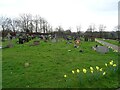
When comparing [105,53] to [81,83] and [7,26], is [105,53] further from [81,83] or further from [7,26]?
[7,26]

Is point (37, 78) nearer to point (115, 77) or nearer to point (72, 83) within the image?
point (72, 83)

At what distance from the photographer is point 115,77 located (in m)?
6.96

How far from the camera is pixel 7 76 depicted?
7.45m

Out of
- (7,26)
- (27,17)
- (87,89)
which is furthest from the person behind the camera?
(27,17)

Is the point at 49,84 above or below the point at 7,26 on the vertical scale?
below

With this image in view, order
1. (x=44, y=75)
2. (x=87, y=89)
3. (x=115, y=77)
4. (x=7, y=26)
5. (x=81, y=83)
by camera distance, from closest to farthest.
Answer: (x=87, y=89) → (x=81, y=83) → (x=115, y=77) → (x=44, y=75) → (x=7, y=26)

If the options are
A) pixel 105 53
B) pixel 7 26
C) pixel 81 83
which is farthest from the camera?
pixel 7 26

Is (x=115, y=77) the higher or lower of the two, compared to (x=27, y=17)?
lower

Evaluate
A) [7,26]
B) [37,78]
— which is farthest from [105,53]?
[7,26]

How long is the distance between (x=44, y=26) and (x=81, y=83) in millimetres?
71548

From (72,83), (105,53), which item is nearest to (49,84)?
(72,83)

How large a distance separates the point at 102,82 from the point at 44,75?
7.75 feet

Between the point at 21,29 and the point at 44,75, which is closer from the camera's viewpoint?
the point at 44,75

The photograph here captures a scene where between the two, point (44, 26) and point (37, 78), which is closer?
point (37, 78)
